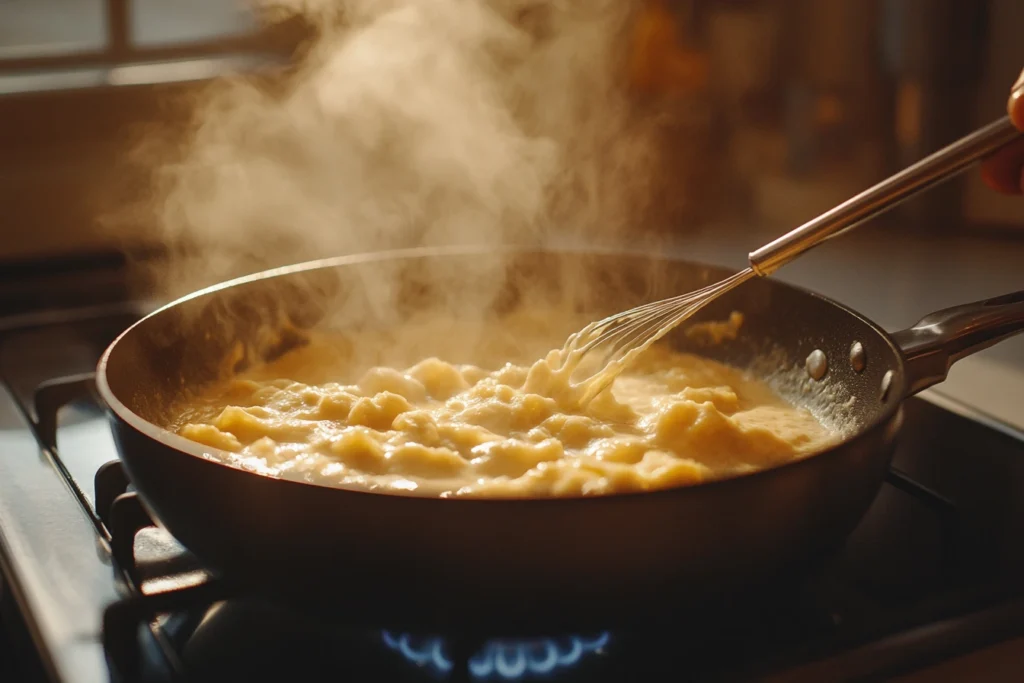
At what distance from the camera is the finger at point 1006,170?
3.17ft

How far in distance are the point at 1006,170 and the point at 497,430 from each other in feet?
1.85

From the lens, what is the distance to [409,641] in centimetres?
69

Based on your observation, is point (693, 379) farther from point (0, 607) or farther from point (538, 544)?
point (0, 607)

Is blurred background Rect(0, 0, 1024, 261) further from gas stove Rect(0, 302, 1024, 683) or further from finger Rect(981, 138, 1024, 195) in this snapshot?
gas stove Rect(0, 302, 1024, 683)

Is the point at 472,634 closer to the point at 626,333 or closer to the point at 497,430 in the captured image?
the point at 497,430

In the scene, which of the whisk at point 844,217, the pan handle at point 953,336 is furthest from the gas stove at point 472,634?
the whisk at point 844,217

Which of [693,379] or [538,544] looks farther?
[693,379]

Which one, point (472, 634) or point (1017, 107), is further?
point (1017, 107)

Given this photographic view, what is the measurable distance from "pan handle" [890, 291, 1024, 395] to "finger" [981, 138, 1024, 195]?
22cm

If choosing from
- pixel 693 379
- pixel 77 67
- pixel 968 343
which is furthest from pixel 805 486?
pixel 77 67

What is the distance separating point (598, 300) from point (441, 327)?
0.19 m

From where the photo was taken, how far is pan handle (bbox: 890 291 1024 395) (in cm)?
79

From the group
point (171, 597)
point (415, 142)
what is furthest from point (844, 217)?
point (415, 142)

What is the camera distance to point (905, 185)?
2.70 ft
